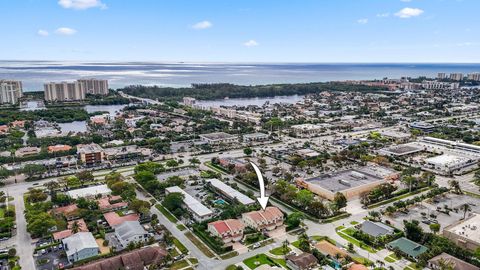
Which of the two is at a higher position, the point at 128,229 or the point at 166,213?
the point at 128,229

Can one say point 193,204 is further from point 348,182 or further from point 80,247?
point 348,182

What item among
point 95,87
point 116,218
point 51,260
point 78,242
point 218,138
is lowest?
point 51,260

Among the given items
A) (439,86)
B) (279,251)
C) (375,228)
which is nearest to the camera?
(279,251)

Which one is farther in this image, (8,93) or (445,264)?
(8,93)

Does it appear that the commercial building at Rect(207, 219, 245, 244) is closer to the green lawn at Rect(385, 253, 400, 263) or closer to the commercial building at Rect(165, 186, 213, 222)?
the commercial building at Rect(165, 186, 213, 222)

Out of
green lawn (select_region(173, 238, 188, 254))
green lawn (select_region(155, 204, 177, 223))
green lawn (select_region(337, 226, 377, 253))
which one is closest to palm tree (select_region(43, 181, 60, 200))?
green lawn (select_region(155, 204, 177, 223))

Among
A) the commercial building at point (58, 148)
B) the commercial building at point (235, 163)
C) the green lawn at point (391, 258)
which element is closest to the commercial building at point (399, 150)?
the commercial building at point (235, 163)

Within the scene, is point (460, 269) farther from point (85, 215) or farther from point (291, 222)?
point (85, 215)

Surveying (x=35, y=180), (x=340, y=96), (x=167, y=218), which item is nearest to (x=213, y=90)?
(x=340, y=96)

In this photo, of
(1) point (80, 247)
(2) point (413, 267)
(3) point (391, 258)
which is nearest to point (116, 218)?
(1) point (80, 247)
